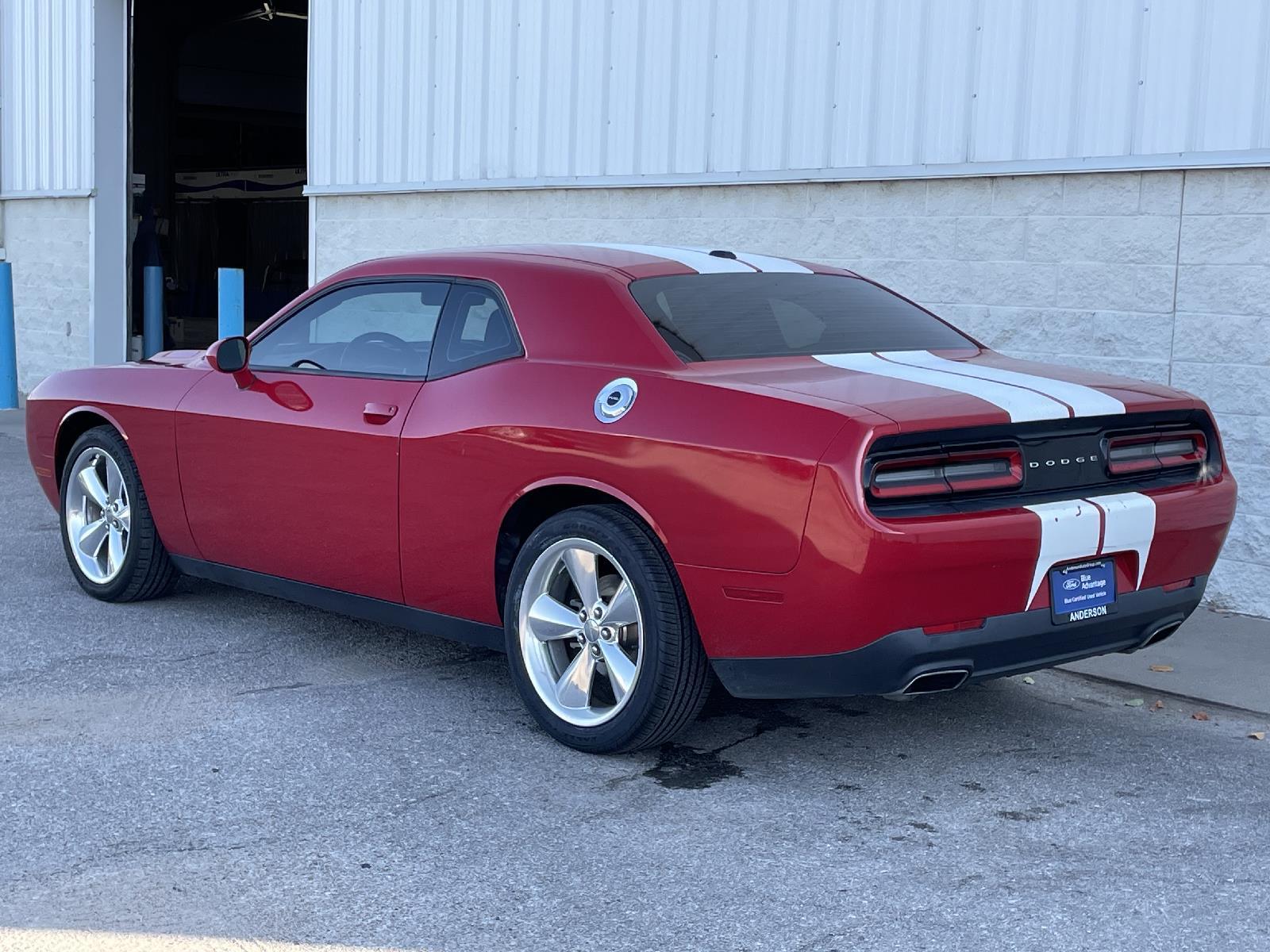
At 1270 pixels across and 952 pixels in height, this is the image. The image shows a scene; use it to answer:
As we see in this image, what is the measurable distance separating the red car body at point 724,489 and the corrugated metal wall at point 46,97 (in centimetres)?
975

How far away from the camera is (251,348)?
6.00 metres

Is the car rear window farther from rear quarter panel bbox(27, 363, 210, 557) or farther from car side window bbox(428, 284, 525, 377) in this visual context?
rear quarter panel bbox(27, 363, 210, 557)

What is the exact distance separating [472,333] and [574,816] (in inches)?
68.5

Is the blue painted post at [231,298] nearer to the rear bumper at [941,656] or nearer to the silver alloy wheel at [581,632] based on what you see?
the silver alloy wheel at [581,632]

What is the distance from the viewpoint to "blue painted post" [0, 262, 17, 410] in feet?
47.9

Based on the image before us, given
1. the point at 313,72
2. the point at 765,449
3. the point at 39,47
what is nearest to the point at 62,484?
the point at 765,449

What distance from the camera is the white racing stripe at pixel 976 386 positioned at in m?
4.27

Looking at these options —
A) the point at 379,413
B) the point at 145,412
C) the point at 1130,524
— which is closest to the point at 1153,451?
the point at 1130,524

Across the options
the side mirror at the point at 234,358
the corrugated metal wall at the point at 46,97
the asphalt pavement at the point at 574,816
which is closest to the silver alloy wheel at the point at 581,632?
the asphalt pavement at the point at 574,816

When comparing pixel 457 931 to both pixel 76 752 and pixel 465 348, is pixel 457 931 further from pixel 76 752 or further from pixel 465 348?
pixel 465 348

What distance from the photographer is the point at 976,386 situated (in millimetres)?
4438

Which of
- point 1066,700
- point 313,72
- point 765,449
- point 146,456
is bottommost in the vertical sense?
point 1066,700

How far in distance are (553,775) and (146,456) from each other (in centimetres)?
266

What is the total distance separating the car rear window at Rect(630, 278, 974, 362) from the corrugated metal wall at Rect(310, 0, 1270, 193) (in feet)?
7.98
